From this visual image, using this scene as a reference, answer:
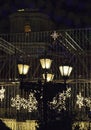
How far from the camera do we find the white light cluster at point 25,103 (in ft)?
47.2

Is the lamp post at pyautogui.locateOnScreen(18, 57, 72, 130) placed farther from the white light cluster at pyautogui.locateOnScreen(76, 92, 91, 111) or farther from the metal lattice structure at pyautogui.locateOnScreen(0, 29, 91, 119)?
the white light cluster at pyautogui.locateOnScreen(76, 92, 91, 111)

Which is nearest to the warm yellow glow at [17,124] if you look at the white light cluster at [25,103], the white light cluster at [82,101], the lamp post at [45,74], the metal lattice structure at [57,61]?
the white light cluster at [25,103]

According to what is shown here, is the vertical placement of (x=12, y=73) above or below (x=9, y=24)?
below

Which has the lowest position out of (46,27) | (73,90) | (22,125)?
(22,125)

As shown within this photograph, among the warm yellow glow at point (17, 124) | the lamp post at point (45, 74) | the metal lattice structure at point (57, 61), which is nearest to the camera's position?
the lamp post at point (45, 74)

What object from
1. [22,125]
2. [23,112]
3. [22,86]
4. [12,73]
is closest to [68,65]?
[22,86]

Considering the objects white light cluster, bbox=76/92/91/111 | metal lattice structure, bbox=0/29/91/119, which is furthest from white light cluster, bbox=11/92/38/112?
white light cluster, bbox=76/92/91/111

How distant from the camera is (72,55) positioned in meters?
14.6

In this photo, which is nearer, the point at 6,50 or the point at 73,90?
the point at 73,90

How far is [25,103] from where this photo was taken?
1455 cm

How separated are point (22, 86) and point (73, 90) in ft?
17.7

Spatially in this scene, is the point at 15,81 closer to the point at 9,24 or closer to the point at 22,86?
the point at 22,86

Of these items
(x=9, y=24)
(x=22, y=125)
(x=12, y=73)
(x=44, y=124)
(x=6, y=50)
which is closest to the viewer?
(x=44, y=124)

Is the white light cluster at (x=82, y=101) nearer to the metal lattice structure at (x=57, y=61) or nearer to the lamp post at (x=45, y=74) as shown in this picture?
the metal lattice structure at (x=57, y=61)
